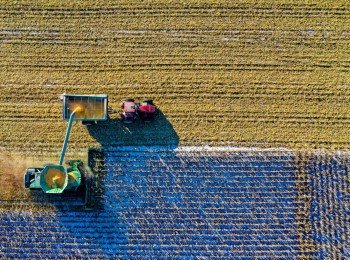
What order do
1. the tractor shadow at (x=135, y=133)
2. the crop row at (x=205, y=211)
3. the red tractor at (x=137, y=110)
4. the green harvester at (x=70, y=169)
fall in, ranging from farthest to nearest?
the tractor shadow at (x=135, y=133) < the red tractor at (x=137, y=110) < the crop row at (x=205, y=211) < the green harvester at (x=70, y=169)

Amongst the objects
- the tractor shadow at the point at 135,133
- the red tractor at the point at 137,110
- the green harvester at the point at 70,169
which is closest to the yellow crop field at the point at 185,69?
the tractor shadow at the point at 135,133

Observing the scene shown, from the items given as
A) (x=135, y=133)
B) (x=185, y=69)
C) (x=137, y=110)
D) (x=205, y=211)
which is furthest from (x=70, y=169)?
(x=185, y=69)

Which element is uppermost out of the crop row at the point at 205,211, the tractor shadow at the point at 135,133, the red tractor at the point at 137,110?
the red tractor at the point at 137,110

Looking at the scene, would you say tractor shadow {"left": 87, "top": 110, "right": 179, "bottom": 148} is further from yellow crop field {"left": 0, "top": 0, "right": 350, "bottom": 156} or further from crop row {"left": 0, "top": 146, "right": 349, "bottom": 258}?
crop row {"left": 0, "top": 146, "right": 349, "bottom": 258}

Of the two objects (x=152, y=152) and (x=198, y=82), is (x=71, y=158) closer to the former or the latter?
(x=152, y=152)

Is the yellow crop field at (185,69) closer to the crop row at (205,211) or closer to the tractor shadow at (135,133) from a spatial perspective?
the tractor shadow at (135,133)

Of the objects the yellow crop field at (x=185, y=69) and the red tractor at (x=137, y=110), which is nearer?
the red tractor at (x=137, y=110)
